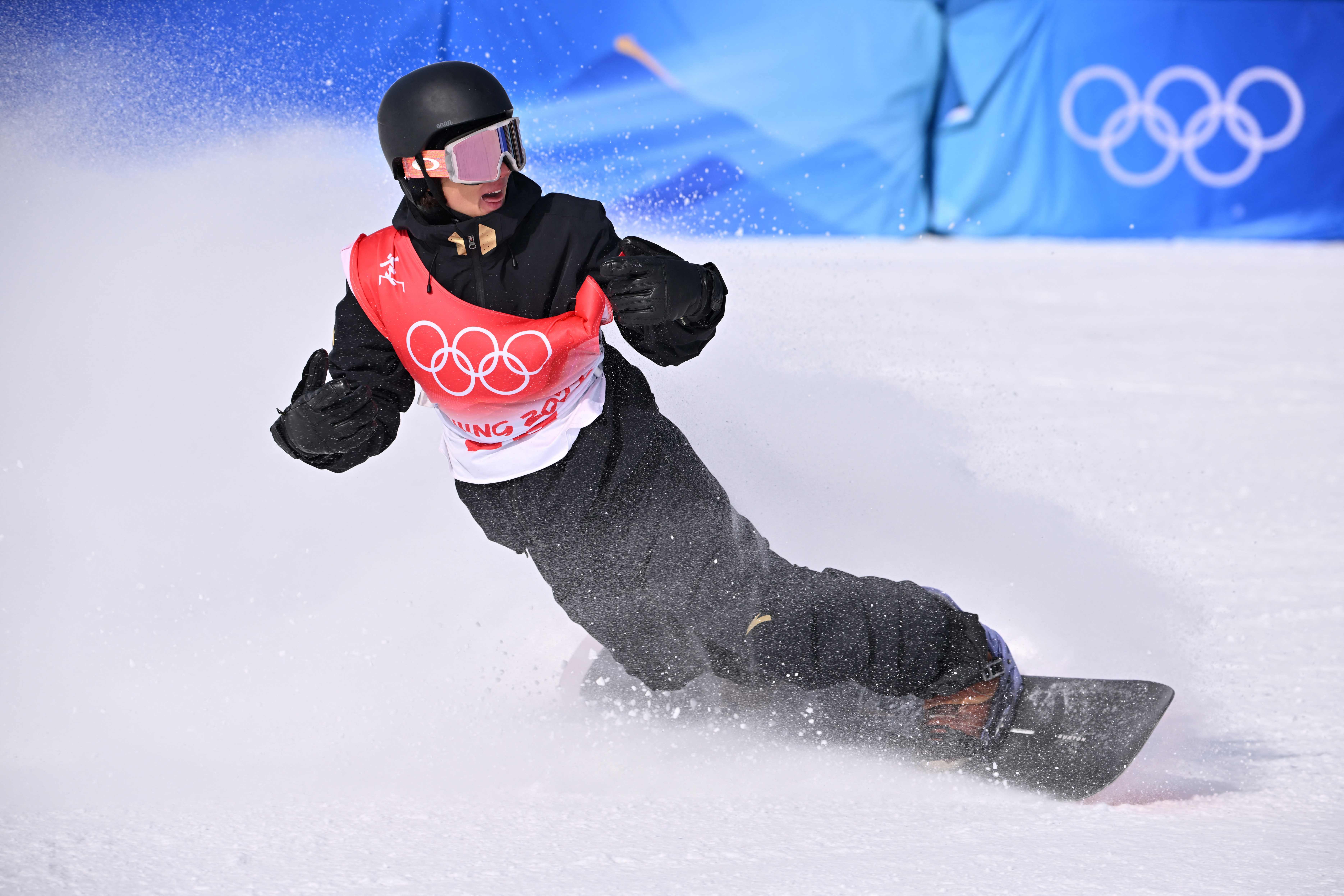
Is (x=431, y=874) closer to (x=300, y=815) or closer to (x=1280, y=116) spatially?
(x=300, y=815)

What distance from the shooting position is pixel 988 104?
324 inches

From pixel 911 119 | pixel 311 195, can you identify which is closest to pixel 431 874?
pixel 311 195

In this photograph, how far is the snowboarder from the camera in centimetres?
181

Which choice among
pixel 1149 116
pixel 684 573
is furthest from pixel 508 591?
pixel 1149 116

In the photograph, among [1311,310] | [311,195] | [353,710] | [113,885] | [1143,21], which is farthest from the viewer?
[1143,21]

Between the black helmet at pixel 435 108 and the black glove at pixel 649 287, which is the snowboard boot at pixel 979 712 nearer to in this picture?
the black glove at pixel 649 287

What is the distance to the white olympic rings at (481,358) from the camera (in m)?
1.85

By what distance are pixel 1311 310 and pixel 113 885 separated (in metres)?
6.10

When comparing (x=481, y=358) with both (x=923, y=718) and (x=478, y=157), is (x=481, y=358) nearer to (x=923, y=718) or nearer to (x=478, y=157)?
(x=478, y=157)

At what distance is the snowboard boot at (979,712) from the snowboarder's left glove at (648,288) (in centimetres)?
92

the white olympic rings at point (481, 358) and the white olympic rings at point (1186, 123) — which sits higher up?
the white olympic rings at point (1186, 123)

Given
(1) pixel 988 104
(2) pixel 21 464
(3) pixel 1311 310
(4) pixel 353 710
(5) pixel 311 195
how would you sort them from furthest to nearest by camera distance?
(1) pixel 988 104 → (3) pixel 1311 310 → (5) pixel 311 195 → (2) pixel 21 464 → (4) pixel 353 710

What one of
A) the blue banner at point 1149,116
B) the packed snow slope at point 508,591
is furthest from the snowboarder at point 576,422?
the blue banner at point 1149,116

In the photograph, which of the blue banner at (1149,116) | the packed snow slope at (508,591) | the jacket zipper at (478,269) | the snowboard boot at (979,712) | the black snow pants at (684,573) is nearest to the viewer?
the packed snow slope at (508,591)
